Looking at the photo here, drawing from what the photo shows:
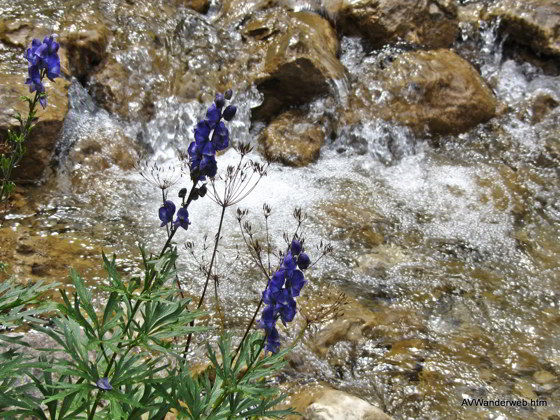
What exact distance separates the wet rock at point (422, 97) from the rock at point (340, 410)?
4614mm

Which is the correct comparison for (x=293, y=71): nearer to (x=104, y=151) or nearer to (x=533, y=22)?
(x=104, y=151)

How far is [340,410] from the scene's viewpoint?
2854 millimetres

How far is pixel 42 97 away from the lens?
91.2 inches

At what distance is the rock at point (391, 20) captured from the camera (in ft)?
26.1

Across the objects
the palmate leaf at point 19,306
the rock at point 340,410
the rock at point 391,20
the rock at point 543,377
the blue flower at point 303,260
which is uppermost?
the rock at point 391,20

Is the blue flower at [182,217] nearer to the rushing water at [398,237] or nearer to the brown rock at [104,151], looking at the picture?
the rushing water at [398,237]

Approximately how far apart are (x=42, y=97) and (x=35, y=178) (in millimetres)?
3178

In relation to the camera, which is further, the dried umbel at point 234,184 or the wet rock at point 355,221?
the wet rock at point 355,221

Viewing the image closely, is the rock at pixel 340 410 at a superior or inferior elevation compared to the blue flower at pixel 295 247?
inferior

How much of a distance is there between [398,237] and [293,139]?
199 cm

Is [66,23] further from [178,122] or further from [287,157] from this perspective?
[287,157]

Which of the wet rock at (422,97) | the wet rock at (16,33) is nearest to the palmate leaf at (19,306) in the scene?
the wet rock at (16,33)

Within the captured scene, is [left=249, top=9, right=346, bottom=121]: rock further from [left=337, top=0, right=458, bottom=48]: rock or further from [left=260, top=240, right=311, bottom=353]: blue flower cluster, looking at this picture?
[left=260, top=240, right=311, bottom=353]: blue flower cluster

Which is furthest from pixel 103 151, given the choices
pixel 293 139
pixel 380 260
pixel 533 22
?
pixel 533 22
